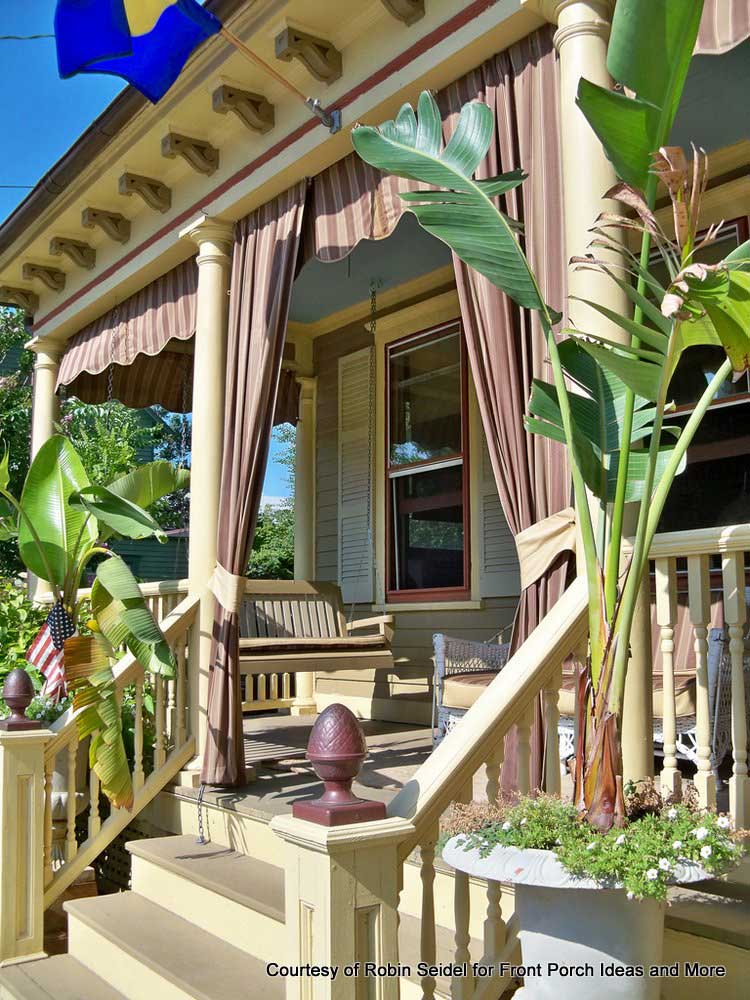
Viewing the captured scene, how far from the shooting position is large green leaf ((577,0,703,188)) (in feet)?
7.06

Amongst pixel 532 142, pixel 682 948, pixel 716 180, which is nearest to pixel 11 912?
pixel 682 948

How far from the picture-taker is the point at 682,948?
2.45 metres

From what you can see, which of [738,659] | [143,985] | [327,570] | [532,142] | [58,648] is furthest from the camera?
[327,570]

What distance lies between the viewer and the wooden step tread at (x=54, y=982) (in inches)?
142

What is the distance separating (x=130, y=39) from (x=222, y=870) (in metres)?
3.78

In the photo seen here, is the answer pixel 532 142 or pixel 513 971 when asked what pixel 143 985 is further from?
pixel 532 142

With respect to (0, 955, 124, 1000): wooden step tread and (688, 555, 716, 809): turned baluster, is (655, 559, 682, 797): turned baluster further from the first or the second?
(0, 955, 124, 1000): wooden step tread

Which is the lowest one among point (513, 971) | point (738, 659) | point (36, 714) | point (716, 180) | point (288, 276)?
point (513, 971)

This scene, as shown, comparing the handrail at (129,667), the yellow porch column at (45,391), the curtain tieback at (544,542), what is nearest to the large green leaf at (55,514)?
the handrail at (129,667)

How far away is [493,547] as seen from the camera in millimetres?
6656

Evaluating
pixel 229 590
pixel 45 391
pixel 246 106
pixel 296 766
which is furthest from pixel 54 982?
pixel 45 391

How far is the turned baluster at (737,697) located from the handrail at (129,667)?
3.08 metres

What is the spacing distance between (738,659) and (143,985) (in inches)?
96.1

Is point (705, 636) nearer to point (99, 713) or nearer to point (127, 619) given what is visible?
point (127, 619)
